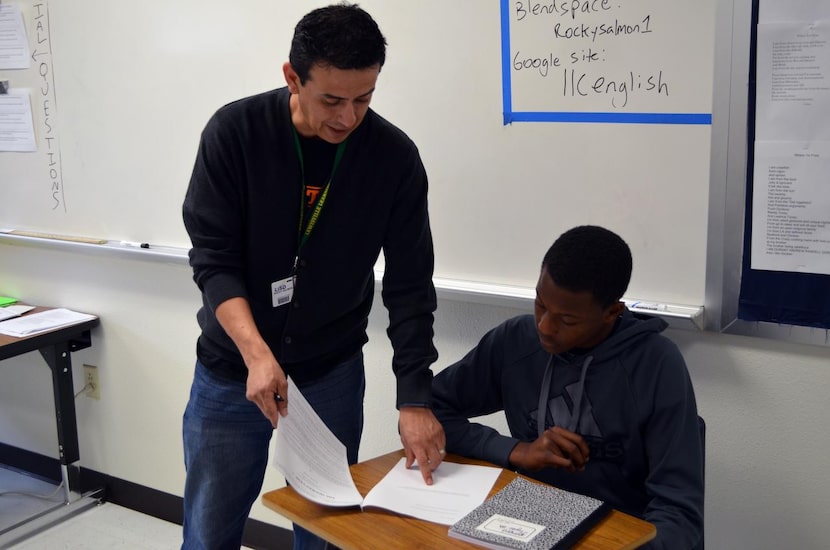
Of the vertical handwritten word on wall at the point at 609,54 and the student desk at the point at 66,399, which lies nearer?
the vertical handwritten word on wall at the point at 609,54

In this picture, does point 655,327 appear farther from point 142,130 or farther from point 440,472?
point 142,130

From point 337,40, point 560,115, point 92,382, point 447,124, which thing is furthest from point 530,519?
point 92,382

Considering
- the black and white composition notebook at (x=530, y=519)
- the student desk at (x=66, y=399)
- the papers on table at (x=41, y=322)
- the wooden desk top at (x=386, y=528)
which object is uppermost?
the black and white composition notebook at (x=530, y=519)

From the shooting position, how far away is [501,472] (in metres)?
1.52

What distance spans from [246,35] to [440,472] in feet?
5.05

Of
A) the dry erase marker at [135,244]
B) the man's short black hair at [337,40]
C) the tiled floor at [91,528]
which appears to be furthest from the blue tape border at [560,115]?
the tiled floor at [91,528]

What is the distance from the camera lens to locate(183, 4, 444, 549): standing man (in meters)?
1.54

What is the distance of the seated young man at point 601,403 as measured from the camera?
4.90ft

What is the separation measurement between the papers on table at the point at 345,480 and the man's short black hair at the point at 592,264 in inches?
14.3

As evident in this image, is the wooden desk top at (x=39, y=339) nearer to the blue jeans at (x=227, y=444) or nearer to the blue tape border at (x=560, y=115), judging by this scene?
the blue jeans at (x=227, y=444)

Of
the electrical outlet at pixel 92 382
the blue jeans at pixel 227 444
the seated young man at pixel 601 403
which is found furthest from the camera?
the electrical outlet at pixel 92 382

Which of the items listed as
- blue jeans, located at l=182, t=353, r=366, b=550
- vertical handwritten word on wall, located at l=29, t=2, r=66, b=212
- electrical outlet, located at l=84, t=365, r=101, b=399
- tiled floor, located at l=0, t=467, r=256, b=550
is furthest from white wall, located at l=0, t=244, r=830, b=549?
blue jeans, located at l=182, t=353, r=366, b=550

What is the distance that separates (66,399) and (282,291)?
1.78 m

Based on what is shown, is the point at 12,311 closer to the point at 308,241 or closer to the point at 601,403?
the point at 308,241
